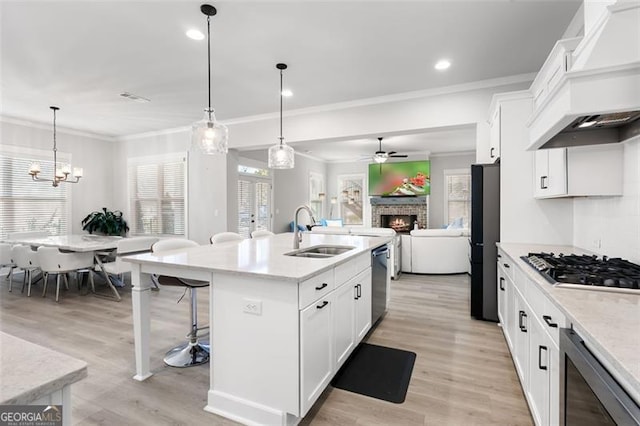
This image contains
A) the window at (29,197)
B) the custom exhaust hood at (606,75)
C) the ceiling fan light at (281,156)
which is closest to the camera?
the custom exhaust hood at (606,75)

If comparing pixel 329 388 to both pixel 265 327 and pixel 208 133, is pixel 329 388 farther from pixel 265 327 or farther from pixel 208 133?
pixel 208 133

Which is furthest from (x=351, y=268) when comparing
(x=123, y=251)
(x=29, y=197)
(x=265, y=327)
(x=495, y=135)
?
(x=29, y=197)

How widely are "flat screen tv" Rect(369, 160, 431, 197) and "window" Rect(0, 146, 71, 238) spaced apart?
25.0 ft

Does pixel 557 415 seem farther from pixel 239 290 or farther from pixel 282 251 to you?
pixel 282 251

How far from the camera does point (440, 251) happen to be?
227 inches

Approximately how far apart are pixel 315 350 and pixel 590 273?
1.55m

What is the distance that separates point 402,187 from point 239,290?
8.03 metres

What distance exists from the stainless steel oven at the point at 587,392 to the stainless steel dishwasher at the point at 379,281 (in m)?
1.98

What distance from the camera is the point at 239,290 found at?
1.89 meters

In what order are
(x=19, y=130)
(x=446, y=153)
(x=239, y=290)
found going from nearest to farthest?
1. (x=239, y=290)
2. (x=19, y=130)
3. (x=446, y=153)

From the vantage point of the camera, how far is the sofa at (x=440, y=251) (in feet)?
18.9

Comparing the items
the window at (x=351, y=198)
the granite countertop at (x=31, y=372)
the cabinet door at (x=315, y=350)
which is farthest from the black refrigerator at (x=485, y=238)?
the window at (x=351, y=198)

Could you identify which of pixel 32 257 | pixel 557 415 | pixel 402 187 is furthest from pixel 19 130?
pixel 402 187

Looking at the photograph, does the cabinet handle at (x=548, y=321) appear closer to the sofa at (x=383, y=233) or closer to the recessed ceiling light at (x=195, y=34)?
the recessed ceiling light at (x=195, y=34)
